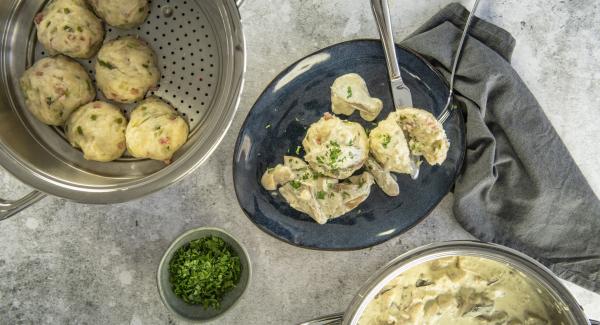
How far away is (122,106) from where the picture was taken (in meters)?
2.28

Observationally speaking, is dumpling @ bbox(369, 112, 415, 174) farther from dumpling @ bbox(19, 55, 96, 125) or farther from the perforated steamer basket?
dumpling @ bbox(19, 55, 96, 125)

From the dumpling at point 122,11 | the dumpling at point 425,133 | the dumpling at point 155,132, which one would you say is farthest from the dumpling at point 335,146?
the dumpling at point 122,11

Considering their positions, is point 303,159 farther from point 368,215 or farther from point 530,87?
point 530,87

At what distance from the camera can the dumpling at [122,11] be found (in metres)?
2.07

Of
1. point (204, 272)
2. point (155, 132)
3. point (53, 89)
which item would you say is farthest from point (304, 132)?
point (53, 89)

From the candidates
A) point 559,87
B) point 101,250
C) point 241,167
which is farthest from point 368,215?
point 101,250

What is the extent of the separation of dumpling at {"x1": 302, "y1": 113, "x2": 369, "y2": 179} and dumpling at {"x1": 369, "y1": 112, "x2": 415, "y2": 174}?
67 mm

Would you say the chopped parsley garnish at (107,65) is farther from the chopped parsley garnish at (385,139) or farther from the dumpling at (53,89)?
the chopped parsley garnish at (385,139)

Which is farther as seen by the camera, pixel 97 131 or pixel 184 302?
pixel 184 302

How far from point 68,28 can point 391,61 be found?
137 centimetres

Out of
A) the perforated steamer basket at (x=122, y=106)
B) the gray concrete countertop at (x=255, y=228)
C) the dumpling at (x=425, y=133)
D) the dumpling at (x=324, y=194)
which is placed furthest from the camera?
the gray concrete countertop at (x=255, y=228)

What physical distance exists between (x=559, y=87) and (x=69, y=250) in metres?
2.61

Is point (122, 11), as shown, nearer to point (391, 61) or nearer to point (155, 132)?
point (155, 132)

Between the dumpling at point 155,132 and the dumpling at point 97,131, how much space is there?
0.06 m
